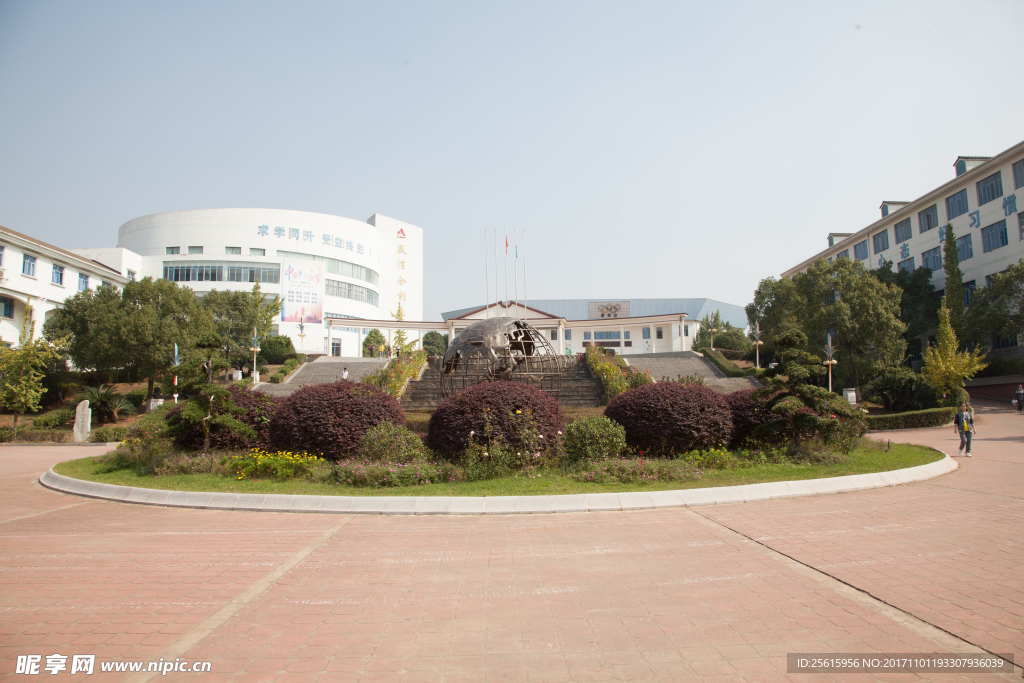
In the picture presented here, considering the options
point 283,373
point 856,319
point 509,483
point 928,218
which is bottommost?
point 509,483

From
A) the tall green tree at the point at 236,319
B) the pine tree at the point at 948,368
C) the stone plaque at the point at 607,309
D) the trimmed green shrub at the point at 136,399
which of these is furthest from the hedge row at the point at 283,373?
the stone plaque at the point at 607,309

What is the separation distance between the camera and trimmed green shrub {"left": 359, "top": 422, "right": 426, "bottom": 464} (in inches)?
412

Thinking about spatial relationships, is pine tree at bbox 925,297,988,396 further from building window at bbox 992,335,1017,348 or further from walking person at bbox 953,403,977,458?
walking person at bbox 953,403,977,458

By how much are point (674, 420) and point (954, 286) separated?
34.3 m

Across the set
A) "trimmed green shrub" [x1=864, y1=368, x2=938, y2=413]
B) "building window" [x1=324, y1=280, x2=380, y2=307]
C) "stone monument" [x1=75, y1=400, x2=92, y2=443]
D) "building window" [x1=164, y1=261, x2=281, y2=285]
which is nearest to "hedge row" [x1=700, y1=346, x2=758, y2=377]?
"trimmed green shrub" [x1=864, y1=368, x2=938, y2=413]

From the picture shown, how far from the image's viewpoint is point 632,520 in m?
7.39

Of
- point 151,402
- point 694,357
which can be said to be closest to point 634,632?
point 151,402

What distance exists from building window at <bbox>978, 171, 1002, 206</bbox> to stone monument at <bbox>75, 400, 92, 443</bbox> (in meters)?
49.0

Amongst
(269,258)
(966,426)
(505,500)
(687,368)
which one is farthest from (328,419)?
(269,258)

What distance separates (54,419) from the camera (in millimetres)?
23734

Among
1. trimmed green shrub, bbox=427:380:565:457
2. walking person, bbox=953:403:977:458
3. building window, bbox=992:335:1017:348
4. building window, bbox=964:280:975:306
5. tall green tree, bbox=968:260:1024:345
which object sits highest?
building window, bbox=964:280:975:306

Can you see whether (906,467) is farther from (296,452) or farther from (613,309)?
(613,309)

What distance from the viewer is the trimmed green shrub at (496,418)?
10.1 metres

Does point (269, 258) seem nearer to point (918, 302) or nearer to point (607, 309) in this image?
point (607, 309)
